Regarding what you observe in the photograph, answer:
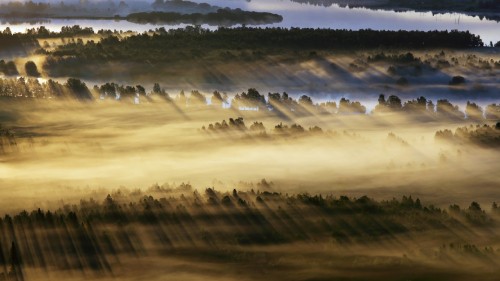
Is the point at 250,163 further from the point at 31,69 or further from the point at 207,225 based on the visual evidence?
the point at 31,69

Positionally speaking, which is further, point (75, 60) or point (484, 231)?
point (75, 60)

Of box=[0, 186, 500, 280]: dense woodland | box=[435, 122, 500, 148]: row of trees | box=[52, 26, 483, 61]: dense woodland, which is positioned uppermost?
box=[52, 26, 483, 61]: dense woodland

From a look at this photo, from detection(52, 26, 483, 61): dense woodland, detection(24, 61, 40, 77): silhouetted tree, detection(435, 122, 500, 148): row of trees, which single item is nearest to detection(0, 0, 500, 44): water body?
detection(52, 26, 483, 61): dense woodland

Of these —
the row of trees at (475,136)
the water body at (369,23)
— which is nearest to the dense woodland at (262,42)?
the water body at (369,23)

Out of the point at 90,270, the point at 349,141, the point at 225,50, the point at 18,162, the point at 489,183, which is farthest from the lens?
the point at 225,50

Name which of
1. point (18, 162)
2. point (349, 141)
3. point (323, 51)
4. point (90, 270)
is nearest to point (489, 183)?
point (349, 141)

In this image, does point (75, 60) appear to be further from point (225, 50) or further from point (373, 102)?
point (373, 102)

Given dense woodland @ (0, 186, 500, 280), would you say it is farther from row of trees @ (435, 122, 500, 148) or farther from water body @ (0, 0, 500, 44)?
water body @ (0, 0, 500, 44)
